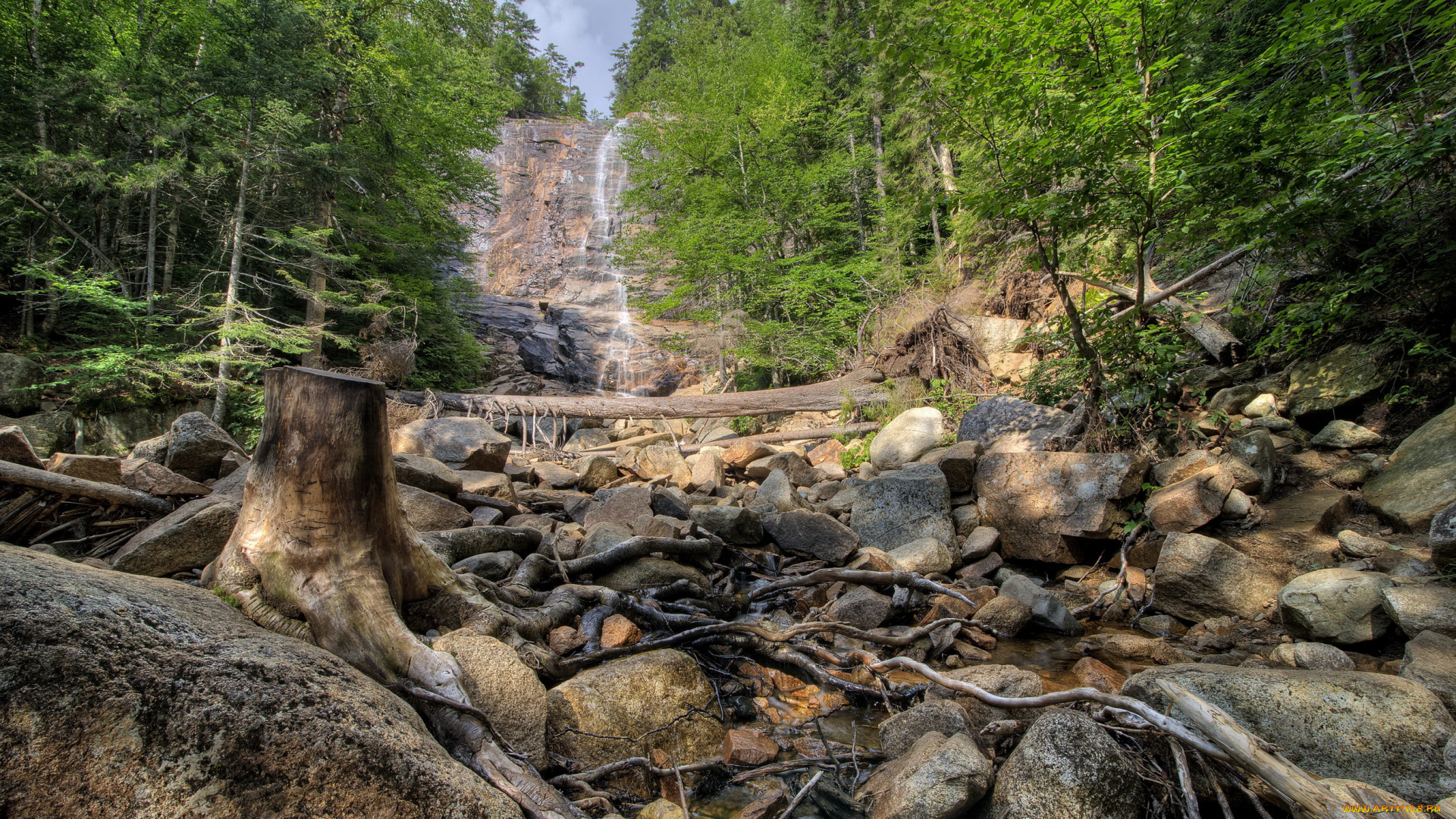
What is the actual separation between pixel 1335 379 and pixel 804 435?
8.22m

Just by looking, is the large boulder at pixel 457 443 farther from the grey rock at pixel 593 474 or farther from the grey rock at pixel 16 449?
the grey rock at pixel 16 449

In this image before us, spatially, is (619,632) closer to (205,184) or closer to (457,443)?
(457,443)

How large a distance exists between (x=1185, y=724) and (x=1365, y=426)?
5.43 metres

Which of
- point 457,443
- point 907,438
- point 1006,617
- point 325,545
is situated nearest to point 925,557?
point 1006,617

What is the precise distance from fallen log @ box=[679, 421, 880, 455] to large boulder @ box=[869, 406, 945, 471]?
8.14ft

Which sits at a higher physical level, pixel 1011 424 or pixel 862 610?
pixel 1011 424

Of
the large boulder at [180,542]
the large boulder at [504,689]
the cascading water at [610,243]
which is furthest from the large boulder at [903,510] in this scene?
the cascading water at [610,243]

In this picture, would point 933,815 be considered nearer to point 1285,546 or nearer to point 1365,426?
point 1285,546

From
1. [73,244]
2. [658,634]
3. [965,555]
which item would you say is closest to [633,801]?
[658,634]

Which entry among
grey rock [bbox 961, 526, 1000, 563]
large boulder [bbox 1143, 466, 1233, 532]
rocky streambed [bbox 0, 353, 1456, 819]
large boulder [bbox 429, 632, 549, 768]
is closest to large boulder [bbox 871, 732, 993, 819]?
rocky streambed [bbox 0, 353, 1456, 819]

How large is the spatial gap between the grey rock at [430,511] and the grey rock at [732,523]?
242 centimetres

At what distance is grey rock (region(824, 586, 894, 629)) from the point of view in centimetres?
472

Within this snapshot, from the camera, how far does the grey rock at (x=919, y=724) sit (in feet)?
9.66

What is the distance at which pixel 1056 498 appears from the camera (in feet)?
19.1
